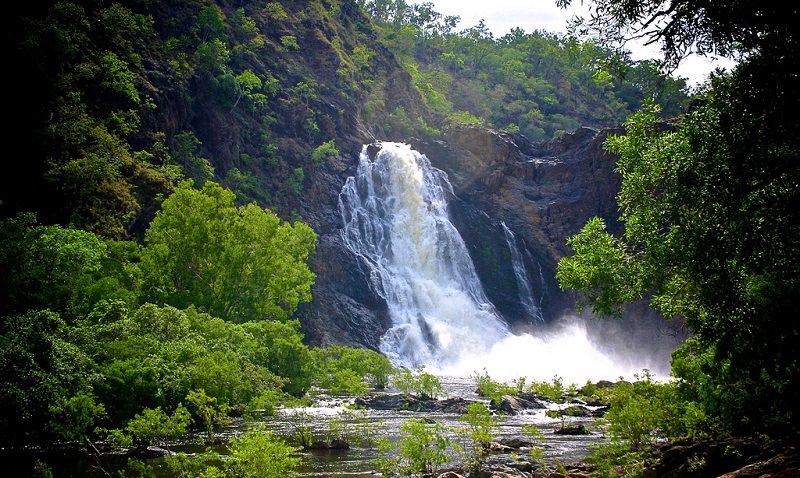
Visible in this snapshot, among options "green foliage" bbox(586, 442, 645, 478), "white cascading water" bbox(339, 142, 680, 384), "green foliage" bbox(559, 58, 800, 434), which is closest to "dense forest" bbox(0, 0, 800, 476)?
"green foliage" bbox(559, 58, 800, 434)

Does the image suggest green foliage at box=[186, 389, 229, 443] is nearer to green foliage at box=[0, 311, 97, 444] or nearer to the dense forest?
the dense forest

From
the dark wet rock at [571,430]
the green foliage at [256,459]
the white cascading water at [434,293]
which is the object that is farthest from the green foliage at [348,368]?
the green foliage at [256,459]

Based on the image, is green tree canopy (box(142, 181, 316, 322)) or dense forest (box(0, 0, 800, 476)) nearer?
dense forest (box(0, 0, 800, 476))

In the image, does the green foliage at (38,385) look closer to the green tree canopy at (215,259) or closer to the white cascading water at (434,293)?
the green tree canopy at (215,259)

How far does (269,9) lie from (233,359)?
52946 mm

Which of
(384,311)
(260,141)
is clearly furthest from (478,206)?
(260,141)

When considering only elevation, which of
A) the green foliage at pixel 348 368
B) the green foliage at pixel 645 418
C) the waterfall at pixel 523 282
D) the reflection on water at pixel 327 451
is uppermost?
the waterfall at pixel 523 282

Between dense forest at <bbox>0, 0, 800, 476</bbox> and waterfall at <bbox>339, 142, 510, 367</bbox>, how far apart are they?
5.11 metres

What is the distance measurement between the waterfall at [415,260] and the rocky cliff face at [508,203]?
1585 mm

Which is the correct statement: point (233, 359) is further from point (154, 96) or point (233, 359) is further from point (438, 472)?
point (154, 96)

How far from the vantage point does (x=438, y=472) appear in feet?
48.1

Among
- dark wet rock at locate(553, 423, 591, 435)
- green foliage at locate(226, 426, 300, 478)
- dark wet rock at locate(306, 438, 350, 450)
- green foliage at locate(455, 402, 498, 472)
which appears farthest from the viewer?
dark wet rock at locate(553, 423, 591, 435)

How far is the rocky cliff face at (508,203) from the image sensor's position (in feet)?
171

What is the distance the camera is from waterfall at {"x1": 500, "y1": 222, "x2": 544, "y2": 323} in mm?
56281
